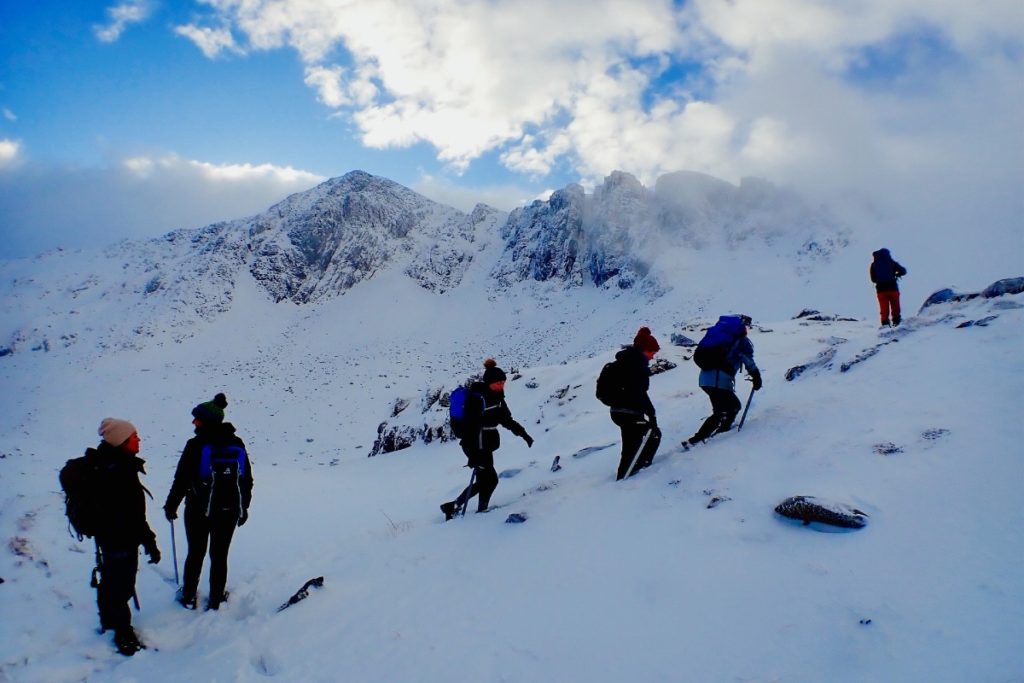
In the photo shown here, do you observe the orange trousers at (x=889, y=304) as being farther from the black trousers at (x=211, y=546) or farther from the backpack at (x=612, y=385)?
the black trousers at (x=211, y=546)

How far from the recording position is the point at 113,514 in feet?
17.0

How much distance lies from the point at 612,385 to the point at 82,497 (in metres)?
6.06

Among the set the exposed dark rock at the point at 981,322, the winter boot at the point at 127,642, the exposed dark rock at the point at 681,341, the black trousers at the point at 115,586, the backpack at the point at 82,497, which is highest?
the exposed dark rock at the point at 981,322

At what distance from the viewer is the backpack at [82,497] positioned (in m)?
5.05

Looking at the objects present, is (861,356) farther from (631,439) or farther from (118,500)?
(118,500)

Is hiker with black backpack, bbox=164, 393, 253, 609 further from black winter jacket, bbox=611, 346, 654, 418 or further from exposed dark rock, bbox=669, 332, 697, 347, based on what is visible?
exposed dark rock, bbox=669, 332, 697, 347

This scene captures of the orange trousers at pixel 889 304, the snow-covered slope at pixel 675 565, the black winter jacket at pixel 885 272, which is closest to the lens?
the snow-covered slope at pixel 675 565

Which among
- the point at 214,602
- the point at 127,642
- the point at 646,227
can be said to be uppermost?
the point at 646,227

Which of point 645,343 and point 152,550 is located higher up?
point 645,343

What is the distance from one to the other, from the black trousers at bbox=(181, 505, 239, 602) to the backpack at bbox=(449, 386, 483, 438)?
2.89 meters

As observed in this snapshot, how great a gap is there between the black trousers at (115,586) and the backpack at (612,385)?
18.6ft

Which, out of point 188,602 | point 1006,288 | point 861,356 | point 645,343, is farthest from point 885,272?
point 188,602

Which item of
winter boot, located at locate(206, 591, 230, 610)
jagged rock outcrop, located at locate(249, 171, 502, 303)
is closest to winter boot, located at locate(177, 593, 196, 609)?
winter boot, located at locate(206, 591, 230, 610)

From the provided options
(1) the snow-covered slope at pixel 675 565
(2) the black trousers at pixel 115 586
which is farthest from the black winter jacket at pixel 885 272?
(2) the black trousers at pixel 115 586
